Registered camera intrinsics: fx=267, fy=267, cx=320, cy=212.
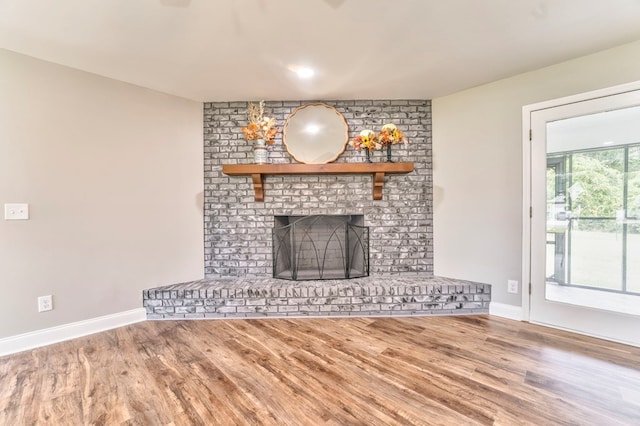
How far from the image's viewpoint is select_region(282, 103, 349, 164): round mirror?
304 cm

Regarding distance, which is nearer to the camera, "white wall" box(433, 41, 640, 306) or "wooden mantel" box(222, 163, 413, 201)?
"white wall" box(433, 41, 640, 306)

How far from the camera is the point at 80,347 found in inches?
82.6

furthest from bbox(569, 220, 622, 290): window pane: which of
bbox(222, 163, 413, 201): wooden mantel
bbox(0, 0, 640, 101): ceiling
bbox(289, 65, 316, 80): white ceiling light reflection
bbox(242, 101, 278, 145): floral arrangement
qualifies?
bbox(242, 101, 278, 145): floral arrangement

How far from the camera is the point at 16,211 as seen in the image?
205 cm

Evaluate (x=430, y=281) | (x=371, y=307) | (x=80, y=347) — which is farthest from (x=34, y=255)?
(x=430, y=281)

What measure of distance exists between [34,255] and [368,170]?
2997mm

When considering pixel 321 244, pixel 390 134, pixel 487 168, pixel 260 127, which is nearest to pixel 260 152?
pixel 260 127

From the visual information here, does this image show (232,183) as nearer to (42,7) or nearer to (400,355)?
(42,7)

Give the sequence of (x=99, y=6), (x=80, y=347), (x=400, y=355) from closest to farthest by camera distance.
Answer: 1. (x=99, y=6)
2. (x=400, y=355)
3. (x=80, y=347)

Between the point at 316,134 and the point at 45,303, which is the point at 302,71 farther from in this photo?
the point at 45,303

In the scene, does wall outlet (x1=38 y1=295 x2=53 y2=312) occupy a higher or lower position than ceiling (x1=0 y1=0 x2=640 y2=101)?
lower

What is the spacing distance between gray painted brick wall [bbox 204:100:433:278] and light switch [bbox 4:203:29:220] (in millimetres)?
1402

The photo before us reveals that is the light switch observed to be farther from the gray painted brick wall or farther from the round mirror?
the round mirror

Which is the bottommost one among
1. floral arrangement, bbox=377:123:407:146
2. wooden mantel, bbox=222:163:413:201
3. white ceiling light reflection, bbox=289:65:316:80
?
wooden mantel, bbox=222:163:413:201
